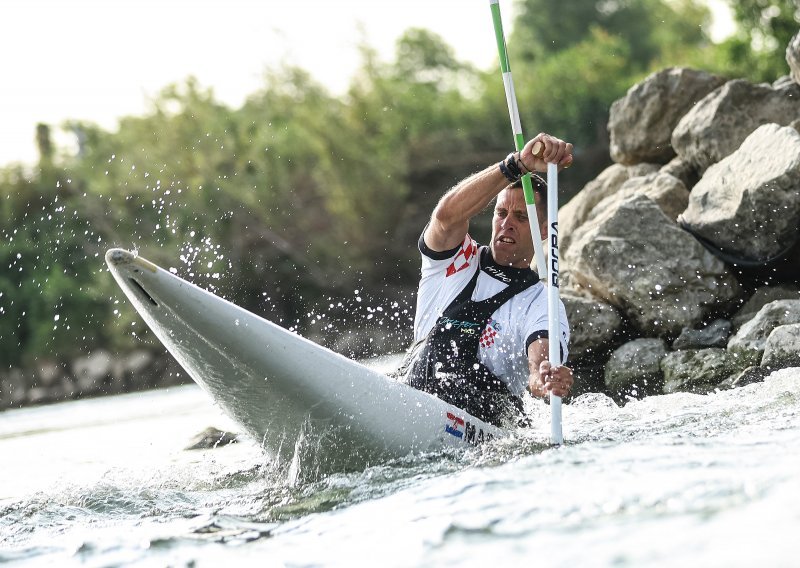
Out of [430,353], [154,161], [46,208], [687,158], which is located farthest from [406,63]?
[430,353]

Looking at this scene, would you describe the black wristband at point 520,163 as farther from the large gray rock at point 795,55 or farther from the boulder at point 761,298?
the large gray rock at point 795,55

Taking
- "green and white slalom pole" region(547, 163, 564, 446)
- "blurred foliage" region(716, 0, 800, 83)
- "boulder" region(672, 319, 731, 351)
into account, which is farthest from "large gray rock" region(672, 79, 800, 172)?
"blurred foliage" region(716, 0, 800, 83)

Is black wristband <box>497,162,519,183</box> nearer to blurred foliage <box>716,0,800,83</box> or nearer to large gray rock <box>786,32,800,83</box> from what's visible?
large gray rock <box>786,32,800,83</box>

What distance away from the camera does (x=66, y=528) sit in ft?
13.0

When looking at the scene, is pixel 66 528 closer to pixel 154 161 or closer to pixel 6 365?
pixel 154 161

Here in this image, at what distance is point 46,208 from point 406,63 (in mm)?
23862

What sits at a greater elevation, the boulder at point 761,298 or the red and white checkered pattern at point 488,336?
the boulder at point 761,298

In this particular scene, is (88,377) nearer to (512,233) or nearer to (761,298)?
(761,298)

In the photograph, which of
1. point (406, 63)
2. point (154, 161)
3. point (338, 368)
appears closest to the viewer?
point (338, 368)

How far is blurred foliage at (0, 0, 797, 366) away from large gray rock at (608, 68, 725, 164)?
13.4 meters

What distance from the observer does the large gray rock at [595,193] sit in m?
9.73

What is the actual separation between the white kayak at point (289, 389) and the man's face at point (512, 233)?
88 cm

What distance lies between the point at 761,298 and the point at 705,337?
24.3 inches

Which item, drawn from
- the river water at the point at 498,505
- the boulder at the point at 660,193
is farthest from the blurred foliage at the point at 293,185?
the river water at the point at 498,505
